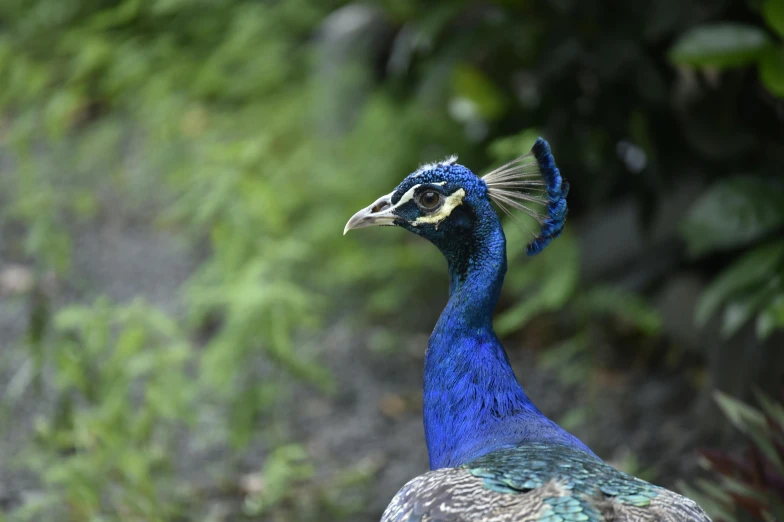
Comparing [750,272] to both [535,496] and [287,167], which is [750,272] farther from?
[287,167]

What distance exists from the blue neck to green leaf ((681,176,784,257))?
831mm

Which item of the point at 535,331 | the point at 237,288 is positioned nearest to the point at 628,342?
the point at 535,331

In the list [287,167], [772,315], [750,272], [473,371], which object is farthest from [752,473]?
[287,167]

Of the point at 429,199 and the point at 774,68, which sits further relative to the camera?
the point at 774,68

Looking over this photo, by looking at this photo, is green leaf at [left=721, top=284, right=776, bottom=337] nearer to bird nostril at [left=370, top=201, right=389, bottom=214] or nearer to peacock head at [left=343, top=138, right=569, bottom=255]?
peacock head at [left=343, top=138, right=569, bottom=255]

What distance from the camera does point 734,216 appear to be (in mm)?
2348

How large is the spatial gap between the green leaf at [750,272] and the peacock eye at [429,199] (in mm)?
996

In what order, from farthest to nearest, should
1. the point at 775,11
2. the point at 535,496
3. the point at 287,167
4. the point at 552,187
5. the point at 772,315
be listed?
the point at 287,167 < the point at 772,315 < the point at 775,11 < the point at 552,187 < the point at 535,496

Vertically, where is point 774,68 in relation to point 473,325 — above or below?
above

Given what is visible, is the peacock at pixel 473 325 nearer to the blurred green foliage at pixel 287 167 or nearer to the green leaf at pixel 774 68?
the blurred green foliage at pixel 287 167

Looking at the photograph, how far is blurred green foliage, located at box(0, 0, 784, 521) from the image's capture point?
95.1 inches

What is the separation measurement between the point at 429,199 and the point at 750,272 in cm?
103

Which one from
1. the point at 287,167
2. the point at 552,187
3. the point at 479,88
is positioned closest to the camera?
the point at 552,187

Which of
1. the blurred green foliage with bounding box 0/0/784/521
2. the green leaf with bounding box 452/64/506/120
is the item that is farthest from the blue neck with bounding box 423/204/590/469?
the green leaf with bounding box 452/64/506/120
